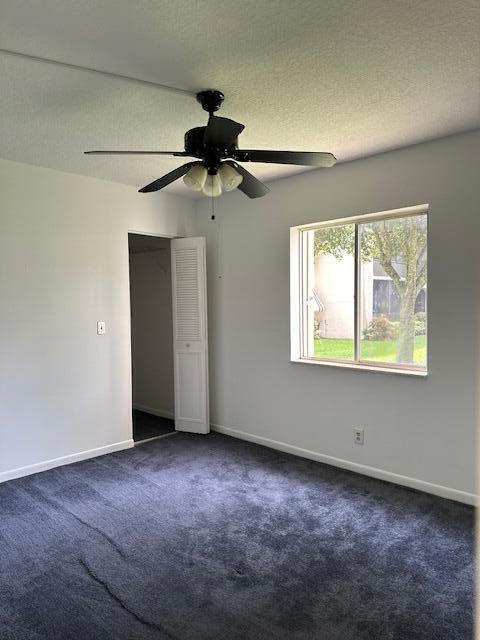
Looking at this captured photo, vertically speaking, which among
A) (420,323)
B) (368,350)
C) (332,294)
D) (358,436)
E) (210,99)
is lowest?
(358,436)

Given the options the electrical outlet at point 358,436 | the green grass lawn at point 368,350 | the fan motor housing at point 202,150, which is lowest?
the electrical outlet at point 358,436

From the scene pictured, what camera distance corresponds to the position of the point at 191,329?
4508mm

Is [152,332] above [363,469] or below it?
above

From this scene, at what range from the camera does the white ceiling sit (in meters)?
1.69

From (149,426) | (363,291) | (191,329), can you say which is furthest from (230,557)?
(149,426)

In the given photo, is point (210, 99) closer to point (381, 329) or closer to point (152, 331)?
point (381, 329)

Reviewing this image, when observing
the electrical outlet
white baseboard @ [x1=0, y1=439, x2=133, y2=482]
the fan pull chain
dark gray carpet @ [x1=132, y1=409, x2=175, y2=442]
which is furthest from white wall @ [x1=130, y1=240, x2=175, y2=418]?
the electrical outlet

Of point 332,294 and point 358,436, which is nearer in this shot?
point 358,436

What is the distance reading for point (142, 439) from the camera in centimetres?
438

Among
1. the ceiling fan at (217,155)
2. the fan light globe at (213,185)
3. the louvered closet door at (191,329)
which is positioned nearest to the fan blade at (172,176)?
the ceiling fan at (217,155)

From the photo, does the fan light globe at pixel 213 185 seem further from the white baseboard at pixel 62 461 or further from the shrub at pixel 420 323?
the white baseboard at pixel 62 461

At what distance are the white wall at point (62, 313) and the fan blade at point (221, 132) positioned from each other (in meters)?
2.07

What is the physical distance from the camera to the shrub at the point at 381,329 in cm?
342

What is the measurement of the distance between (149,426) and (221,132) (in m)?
3.56
